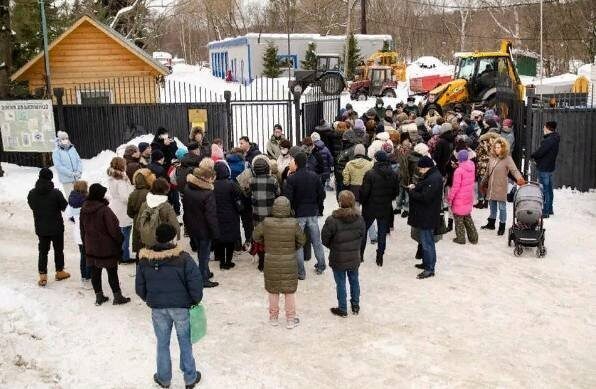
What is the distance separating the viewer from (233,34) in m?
77.2

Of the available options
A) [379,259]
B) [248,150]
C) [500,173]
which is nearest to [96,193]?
[248,150]

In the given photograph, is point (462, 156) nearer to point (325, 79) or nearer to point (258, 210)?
point (258, 210)

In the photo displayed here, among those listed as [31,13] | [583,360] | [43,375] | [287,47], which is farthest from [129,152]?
[287,47]

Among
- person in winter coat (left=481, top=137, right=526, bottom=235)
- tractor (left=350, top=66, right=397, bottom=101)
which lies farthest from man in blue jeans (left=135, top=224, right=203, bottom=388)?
tractor (left=350, top=66, right=397, bottom=101)

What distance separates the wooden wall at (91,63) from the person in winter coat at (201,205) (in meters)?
11.9

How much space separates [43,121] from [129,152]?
6844 millimetres

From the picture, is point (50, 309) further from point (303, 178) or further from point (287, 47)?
point (287, 47)

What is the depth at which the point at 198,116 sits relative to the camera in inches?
630

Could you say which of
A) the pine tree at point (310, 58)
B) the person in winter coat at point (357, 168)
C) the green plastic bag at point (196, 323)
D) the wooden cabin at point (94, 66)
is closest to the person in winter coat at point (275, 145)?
the person in winter coat at point (357, 168)

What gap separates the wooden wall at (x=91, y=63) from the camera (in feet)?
62.5

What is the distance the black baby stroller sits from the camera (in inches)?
368

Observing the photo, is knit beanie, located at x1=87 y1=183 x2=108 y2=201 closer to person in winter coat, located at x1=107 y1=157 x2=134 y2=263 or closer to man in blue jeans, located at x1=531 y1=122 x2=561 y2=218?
person in winter coat, located at x1=107 y1=157 x2=134 y2=263

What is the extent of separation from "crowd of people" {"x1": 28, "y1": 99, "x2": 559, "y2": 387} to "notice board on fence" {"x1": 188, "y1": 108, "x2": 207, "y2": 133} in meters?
4.42

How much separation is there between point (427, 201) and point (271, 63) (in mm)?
36072
